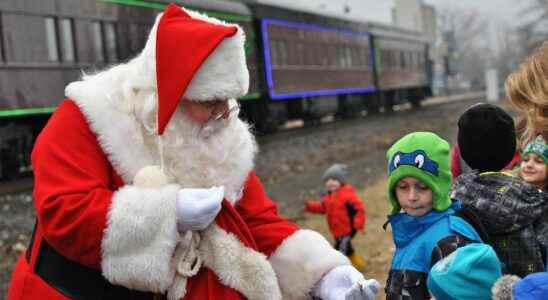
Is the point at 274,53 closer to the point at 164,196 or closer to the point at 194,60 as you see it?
the point at 194,60

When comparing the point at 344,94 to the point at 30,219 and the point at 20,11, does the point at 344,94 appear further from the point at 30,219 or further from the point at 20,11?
the point at 30,219

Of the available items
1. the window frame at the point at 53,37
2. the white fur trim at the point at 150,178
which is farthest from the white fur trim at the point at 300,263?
the window frame at the point at 53,37

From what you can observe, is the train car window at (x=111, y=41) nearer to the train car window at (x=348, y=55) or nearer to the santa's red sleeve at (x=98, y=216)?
the santa's red sleeve at (x=98, y=216)

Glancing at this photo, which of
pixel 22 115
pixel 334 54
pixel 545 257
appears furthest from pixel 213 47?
pixel 334 54

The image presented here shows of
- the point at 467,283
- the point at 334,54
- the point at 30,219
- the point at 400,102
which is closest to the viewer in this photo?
the point at 467,283

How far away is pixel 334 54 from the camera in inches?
901

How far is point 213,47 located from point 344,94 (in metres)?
22.3

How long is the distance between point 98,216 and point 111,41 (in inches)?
427

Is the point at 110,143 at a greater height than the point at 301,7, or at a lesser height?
lesser

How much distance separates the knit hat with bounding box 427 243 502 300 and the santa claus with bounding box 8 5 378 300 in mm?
225

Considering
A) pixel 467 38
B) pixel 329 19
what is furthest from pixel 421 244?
pixel 467 38

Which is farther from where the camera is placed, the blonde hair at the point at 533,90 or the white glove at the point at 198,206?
the blonde hair at the point at 533,90

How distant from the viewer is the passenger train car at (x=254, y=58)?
1071 cm

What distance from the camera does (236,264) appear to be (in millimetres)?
2293
